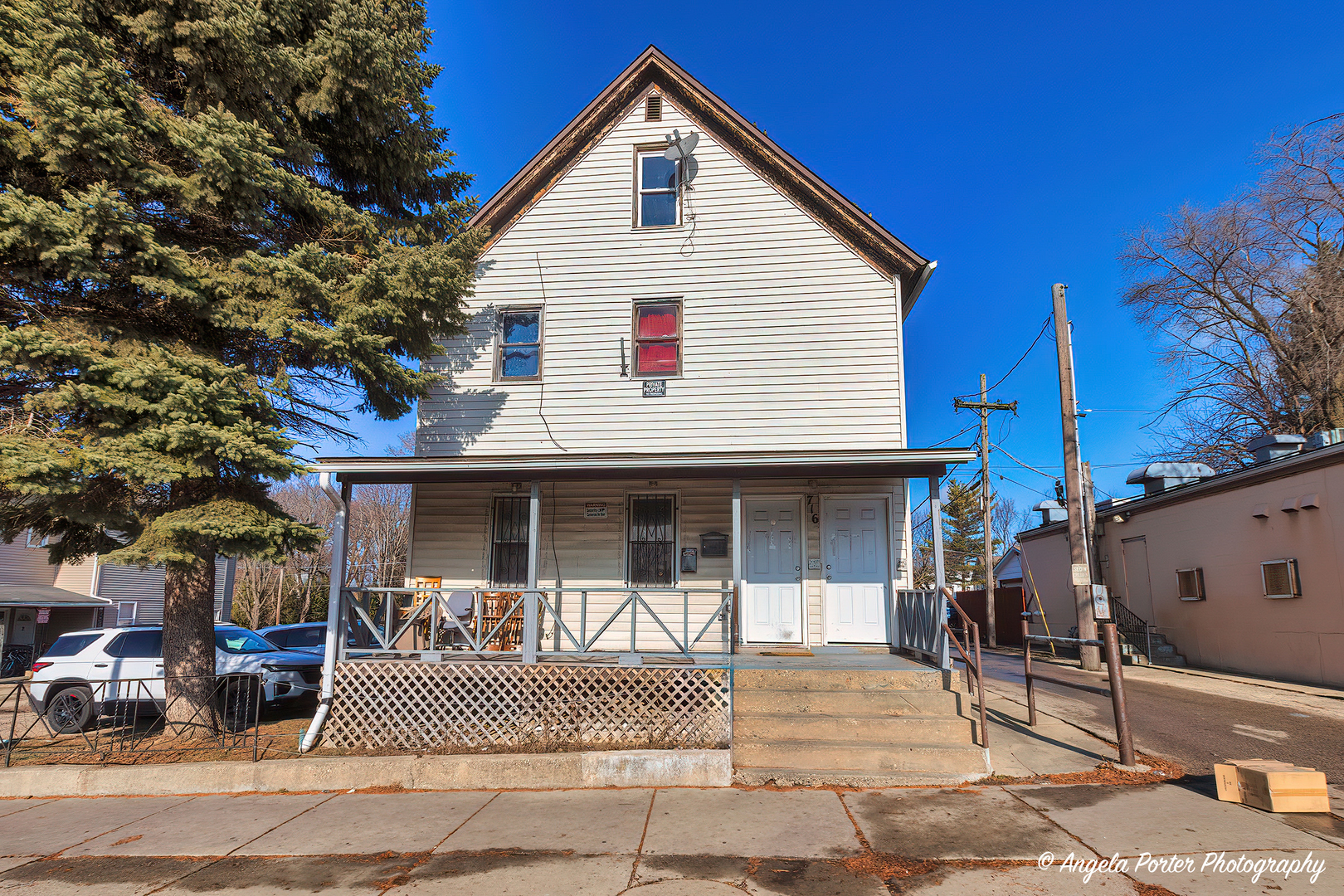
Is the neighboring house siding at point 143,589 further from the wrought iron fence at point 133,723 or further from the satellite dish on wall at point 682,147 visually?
the satellite dish on wall at point 682,147

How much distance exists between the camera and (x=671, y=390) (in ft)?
37.5

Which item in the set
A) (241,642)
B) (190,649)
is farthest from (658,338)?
(241,642)

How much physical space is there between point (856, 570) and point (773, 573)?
127 cm

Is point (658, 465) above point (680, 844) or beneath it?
above

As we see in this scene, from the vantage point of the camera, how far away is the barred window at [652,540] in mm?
11016

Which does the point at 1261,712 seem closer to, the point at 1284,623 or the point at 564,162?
the point at 1284,623

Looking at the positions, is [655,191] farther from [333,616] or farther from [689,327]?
[333,616]

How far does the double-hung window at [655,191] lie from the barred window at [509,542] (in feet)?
17.3

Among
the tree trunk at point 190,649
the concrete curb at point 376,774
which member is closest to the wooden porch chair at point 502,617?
the concrete curb at point 376,774

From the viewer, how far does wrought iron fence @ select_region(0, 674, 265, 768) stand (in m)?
8.02

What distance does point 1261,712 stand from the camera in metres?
9.63

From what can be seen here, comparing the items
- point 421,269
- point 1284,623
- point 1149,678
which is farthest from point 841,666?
point 1284,623

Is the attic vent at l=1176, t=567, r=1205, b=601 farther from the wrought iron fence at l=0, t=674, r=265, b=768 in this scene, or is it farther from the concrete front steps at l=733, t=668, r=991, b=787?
the wrought iron fence at l=0, t=674, r=265, b=768

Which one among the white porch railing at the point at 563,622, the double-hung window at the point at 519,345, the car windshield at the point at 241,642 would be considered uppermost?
the double-hung window at the point at 519,345
